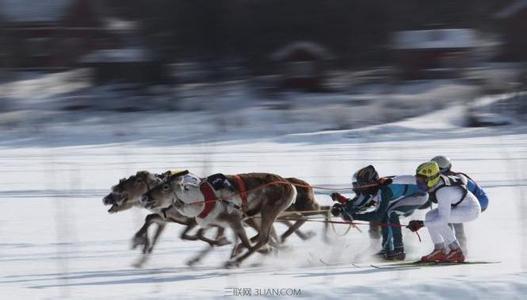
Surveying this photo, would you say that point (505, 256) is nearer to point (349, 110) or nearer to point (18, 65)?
point (349, 110)

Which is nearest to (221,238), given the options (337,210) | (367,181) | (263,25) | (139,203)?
(139,203)

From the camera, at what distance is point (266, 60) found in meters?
44.2

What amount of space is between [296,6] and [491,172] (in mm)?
30674

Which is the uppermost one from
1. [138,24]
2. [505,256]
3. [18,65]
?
[138,24]

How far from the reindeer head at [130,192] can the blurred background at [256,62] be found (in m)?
18.3

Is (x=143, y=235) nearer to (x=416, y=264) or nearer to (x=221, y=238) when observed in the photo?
(x=221, y=238)

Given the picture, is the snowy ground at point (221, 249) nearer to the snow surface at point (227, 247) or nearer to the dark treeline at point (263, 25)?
the snow surface at point (227, 247)

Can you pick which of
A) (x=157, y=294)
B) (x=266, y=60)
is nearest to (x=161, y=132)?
(x=266, y=60)

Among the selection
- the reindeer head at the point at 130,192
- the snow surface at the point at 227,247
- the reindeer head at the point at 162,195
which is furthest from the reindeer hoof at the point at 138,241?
the reindeer head at the point at 162,195

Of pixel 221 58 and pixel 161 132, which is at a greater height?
pixel 221 58

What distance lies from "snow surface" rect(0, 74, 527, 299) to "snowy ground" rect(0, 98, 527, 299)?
0.07 feet

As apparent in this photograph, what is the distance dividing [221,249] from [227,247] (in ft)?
0.40

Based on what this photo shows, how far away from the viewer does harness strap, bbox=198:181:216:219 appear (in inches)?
440

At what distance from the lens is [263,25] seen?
155ft
